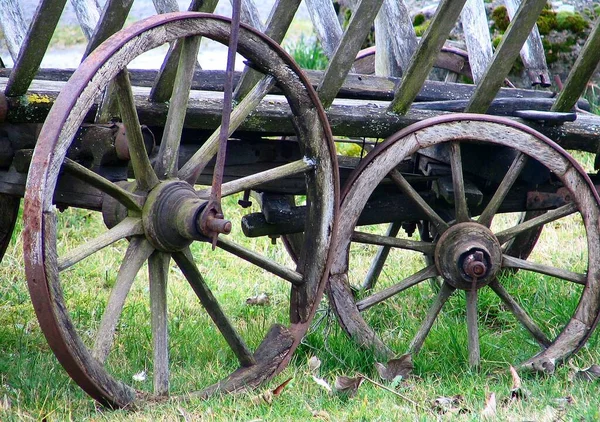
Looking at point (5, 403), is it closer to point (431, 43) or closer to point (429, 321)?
point (429, 321)

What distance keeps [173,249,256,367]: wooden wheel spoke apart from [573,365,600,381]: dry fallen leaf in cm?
123

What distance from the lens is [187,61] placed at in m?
2.61

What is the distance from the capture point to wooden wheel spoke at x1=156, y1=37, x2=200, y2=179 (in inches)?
102

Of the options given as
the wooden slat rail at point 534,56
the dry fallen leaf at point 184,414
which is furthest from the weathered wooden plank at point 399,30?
the dry fallen leaf at point 184,414

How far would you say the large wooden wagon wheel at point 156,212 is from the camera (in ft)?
7.31

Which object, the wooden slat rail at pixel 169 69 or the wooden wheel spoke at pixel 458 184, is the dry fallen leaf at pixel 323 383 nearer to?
the wooden wheel spoke at pixel 458 184

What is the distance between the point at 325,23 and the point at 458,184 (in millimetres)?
1154

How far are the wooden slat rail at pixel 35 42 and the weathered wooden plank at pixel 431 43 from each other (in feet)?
4.12

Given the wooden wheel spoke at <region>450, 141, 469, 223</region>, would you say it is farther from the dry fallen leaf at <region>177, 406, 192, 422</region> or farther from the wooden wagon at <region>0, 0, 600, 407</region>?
the dry fallen leaf at <region>177, 406, 192, 422</region>

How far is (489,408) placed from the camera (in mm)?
2713

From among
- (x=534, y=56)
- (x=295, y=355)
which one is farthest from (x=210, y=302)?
(x=534, y=56)

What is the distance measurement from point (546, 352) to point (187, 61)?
1.79 metres

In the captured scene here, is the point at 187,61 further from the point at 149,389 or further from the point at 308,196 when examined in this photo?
the point at 149,389

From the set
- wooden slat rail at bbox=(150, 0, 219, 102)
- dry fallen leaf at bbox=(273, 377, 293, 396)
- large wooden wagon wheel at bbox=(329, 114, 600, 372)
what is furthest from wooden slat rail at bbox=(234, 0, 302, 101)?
dry fallen leaf at bbox=(273, 377, 293, 396)
